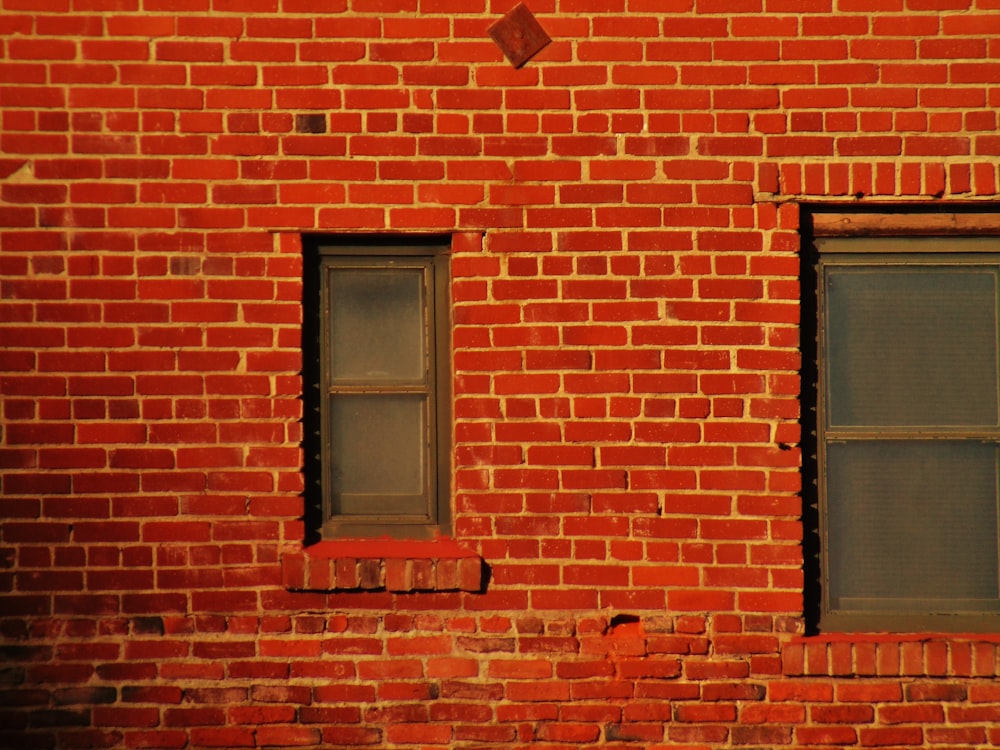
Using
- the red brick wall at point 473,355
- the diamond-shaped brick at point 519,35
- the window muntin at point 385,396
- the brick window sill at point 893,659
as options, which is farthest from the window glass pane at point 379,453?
the brick window sill at point 893,659

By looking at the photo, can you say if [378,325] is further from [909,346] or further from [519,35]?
[909,346]

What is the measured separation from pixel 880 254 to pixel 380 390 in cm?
200

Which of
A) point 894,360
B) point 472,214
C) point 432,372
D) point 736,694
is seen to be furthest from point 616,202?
point 736,694

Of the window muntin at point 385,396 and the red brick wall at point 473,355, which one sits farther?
the window muntin at point 385,396

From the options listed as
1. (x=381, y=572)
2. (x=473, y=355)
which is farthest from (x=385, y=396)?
(x=381, y=572)

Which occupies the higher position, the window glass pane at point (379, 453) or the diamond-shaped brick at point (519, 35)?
the diamond-shaped brick at point (519, 35)

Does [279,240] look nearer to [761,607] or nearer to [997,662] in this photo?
[761,607]

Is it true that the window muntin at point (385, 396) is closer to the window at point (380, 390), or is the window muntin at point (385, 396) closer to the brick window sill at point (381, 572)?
the window at point (380, 390)

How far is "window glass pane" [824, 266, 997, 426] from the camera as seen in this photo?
389 centimetres

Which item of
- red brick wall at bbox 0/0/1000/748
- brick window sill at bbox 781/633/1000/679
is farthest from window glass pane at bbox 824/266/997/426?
brick window sill at bbox 781/633/1000/679

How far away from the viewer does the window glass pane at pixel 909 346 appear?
3.89 metres

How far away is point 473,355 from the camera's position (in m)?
3.77

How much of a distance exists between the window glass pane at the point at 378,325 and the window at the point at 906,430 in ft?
5.11

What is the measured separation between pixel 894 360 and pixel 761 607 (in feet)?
3.55
